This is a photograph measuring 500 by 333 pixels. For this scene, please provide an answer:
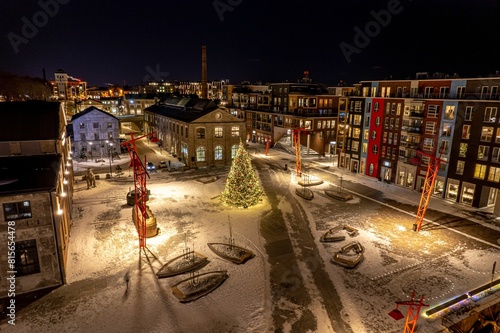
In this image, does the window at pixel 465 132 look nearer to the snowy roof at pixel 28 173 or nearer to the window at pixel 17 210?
the snowy roof at pixel 28 173

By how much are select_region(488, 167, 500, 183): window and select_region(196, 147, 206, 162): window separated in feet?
147

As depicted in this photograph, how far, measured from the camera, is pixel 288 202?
4059cm

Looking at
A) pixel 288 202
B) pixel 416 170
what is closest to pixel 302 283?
pixel 288 202

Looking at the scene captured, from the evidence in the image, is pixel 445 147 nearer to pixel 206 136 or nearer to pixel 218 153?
pixel 218 153

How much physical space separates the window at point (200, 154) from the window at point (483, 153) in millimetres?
43594

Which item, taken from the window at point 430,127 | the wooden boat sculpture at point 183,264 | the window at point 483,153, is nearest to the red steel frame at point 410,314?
the wooden boat sculpture at point 183,264

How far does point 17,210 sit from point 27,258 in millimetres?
3624

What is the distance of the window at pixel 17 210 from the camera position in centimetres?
2091

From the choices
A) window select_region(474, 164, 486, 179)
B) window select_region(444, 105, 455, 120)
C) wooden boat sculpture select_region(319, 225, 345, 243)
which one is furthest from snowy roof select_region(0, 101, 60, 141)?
window select_region(474, 164, 486, 179)

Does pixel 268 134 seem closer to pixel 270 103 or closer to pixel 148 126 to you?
pixel 270 103

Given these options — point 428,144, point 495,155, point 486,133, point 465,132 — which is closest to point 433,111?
point 428,144

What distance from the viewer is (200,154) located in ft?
196

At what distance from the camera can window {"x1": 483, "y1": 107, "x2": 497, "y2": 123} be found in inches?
1485

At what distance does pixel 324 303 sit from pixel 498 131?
32995mm
